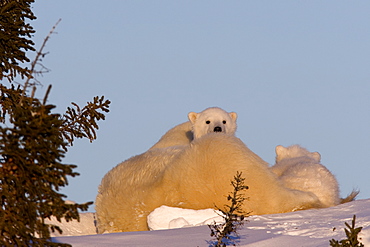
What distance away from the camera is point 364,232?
573 centimetres

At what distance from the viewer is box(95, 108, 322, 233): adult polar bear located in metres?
8.60

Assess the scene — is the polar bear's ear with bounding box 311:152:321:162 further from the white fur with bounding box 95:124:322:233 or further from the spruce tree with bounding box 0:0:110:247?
the spruce tree with bounding box 0:0:110:247

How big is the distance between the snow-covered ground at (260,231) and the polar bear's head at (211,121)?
6.12 metres

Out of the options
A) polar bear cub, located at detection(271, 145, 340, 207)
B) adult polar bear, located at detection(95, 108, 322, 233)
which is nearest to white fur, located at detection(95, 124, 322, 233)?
adult polar bear, located at detection(95, 108, 322, 233)

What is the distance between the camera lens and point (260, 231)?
639 cm

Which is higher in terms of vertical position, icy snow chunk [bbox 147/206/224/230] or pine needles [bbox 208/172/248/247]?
icy snow chunk [bbox 147/206/224/230]

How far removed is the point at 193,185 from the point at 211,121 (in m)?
6.17

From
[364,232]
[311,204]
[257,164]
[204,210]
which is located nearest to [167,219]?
[204,210]

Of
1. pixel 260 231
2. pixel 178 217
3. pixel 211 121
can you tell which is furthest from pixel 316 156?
pixel 260 231

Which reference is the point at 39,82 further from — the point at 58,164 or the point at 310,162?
the point at 310,162

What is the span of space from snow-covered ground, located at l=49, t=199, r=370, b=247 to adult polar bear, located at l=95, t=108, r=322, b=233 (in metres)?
0.50

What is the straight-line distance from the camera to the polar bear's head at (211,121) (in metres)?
14.4

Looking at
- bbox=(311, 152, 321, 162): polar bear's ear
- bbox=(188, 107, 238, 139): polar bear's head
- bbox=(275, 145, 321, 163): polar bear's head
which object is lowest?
bbox=(311, 152, 321, 162): polar bear's ear

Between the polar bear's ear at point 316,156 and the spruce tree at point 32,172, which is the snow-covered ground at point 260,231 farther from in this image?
the polar bear's ear at point 316,156
